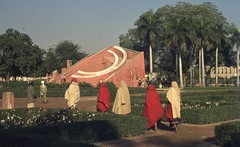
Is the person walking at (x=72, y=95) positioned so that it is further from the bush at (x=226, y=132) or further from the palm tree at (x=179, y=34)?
the palm tree at (x=179, y=34)

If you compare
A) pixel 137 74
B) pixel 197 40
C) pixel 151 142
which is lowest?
pixel 151 142

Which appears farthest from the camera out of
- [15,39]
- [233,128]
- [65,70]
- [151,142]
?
[15,39]

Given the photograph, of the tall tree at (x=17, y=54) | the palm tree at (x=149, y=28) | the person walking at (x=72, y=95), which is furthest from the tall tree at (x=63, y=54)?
the person walking at (x=72, y=95)

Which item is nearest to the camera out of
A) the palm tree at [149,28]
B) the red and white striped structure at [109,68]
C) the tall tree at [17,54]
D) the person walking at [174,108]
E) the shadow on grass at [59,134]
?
the shadow on grass at [59,134]

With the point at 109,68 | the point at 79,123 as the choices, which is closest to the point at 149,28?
the point at 109,68

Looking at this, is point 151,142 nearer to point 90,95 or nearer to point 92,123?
point 92,123

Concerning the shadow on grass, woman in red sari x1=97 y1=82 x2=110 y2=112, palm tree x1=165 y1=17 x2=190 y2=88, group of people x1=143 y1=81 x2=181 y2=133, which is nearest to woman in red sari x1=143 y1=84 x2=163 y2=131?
group of people x1=143 y1=81 x2=181 y2=133

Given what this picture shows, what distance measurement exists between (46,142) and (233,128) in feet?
13.5

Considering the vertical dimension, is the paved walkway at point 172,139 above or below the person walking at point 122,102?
below

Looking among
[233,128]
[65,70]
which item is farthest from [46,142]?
[65,70]

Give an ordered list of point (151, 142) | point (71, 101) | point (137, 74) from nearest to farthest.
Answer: point (151, 142)
point (71, 101)
point (137, 74)

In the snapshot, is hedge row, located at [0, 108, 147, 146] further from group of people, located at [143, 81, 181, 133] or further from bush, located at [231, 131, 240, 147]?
bush, located at [231, 131, 240, 147]

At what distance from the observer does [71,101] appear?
15.5 m

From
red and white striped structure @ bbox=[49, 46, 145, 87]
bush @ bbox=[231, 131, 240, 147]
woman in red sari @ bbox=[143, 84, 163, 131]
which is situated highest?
red and white striped structure @ bbox=[49, 46, 145, 87]
